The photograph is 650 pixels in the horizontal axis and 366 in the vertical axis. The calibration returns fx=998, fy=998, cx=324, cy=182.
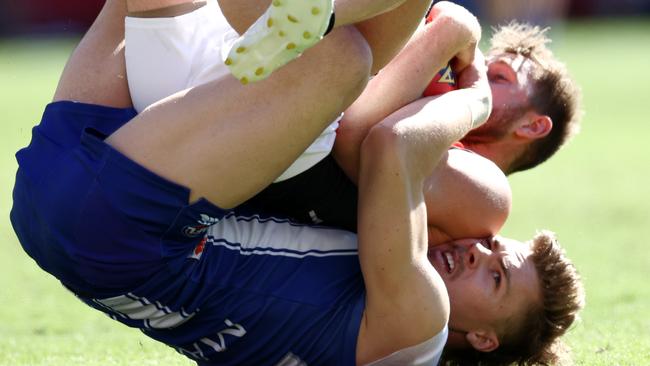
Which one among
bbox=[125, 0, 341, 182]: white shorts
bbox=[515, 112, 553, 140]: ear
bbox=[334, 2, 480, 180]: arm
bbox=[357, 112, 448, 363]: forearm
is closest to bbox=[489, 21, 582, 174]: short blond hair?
bbox=[515, 112, 553, 140]: ear

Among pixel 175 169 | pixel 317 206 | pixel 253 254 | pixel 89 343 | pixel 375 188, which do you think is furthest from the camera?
pixel 89 343

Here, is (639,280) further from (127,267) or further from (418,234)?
(127,267)

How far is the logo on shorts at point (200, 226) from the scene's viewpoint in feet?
9.32

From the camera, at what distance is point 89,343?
160 inches

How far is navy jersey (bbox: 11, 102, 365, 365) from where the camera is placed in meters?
2.77

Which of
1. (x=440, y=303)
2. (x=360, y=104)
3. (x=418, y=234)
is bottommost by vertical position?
(x=440, y=303)

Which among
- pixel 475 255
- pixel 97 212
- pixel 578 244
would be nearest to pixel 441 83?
pixel 475 255

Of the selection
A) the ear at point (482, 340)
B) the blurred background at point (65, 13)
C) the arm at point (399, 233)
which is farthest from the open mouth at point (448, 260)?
the blurred background at point (65, 13)

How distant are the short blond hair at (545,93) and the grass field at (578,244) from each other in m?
0.76

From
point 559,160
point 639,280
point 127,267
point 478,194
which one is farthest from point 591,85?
point 127,267

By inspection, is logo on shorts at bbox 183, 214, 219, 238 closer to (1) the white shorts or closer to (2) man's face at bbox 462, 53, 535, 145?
(1) the white shorts

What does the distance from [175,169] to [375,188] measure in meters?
0.63

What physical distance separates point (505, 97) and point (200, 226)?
182 cm

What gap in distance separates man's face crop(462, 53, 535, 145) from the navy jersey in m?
1.01
